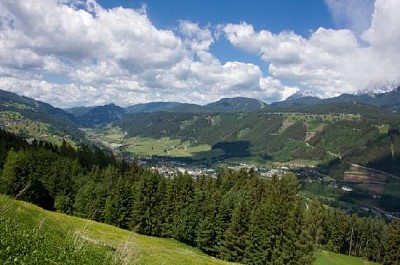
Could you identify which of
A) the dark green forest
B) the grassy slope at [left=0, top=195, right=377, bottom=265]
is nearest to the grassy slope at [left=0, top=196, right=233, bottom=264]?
the grassy slope at [left=0, top=195, right=377, bottom=265]

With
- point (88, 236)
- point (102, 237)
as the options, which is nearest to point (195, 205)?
point (102, 237)

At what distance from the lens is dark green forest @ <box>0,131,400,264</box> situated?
96812 mm

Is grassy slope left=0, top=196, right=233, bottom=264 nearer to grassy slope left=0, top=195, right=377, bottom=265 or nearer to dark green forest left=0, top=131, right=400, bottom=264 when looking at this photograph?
grassy slope left=0, top=195, right=377, bottom=265

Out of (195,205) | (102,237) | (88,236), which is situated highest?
(88,236)

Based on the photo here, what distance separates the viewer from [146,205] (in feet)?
390

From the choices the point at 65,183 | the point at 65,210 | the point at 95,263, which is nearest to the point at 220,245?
the point at 65,210

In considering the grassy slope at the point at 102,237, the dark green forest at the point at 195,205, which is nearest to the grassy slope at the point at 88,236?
the grassy slope at the point at 102,237

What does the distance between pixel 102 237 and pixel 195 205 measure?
58544 mm

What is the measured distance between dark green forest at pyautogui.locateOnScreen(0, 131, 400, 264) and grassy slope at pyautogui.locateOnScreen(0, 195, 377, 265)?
11.7m

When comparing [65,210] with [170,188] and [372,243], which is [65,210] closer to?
[170,188]

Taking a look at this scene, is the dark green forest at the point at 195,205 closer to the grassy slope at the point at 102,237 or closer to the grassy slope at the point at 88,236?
the grassy slope at the point at 102,237

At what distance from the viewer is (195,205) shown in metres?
114

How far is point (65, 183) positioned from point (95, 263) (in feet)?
409

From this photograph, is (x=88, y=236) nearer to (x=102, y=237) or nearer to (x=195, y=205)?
(x=102, y=237)
